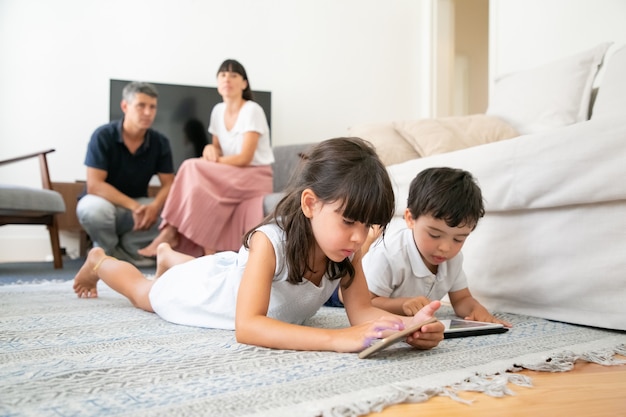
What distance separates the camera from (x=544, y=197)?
1.23 meters

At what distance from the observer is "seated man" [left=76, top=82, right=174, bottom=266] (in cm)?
272

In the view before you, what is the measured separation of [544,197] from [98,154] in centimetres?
224

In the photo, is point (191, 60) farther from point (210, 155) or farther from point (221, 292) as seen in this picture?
point (221, 292)

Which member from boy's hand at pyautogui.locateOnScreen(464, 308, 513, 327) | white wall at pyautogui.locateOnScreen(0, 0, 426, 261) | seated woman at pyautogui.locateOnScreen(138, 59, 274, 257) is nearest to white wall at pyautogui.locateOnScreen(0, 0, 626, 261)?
white wall at pyautogui.locateOnScreen(0, 0, 426, 261)

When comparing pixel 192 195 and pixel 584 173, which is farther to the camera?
pixel 192 195

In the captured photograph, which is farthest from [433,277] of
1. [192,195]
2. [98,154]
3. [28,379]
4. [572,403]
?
[98,154]

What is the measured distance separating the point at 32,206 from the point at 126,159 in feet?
1.70

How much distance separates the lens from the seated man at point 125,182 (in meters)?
2.72

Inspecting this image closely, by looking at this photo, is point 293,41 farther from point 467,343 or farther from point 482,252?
point 467,343

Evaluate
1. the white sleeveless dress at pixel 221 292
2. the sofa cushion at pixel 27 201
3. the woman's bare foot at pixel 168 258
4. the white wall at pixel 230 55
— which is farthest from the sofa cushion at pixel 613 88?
the sofa cushion at pixel 27 201

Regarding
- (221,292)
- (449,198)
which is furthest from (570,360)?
(221,292)

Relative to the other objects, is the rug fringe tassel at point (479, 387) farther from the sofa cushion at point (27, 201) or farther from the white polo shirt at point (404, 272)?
the sofa cushion at point (27, 201)

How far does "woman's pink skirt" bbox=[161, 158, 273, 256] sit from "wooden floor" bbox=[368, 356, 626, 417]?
5.90 ft

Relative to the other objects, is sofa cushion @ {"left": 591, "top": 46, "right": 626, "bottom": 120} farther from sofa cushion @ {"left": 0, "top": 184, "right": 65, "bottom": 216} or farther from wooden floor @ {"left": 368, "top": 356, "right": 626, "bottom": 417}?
sofa cushion @ {"left": 0, "top": 184, "right": 65, "bottom": 216}
